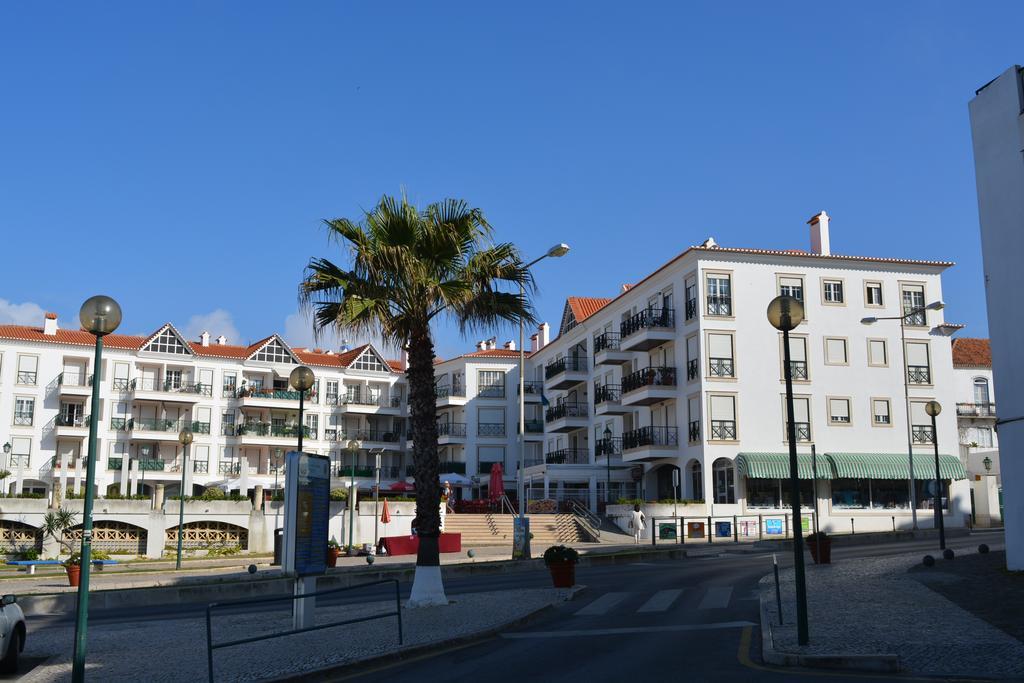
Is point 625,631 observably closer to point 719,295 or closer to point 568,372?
point 719,295

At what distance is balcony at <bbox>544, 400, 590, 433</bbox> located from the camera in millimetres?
63125

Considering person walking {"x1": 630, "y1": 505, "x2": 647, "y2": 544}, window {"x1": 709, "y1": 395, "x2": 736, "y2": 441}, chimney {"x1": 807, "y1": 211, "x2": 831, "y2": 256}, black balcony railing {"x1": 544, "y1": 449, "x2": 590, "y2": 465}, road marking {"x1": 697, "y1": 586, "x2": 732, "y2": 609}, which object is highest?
chimney {"x1": 807, "y1": 211, "x2": 831, "y2": 256}

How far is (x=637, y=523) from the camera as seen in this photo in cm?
4419

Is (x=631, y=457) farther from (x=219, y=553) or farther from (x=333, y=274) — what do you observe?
(x=333, y=274)

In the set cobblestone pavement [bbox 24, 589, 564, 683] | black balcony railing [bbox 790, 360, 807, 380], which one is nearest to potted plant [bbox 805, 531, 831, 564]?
cobblestone pavement [bbox 24, 589, 564, 683]

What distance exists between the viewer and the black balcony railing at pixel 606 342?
5778 cm

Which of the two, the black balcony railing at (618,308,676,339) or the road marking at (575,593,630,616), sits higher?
the black balcony railing at (618,308,676,339)

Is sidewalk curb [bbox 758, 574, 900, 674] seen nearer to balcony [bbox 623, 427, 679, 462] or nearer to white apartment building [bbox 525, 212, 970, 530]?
white apartment building [bbox 525, 212, 970, 530]

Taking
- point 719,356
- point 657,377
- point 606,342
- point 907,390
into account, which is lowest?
point 907,390

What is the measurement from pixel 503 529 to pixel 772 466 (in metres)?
13.4

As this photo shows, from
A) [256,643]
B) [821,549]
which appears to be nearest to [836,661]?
[256,643]

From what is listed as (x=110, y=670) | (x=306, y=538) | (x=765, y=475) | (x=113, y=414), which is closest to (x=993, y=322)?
(x=306, y=538)

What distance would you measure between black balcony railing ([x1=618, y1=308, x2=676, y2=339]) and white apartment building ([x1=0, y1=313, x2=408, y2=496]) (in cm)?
2107

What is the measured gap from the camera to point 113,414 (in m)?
68.2
